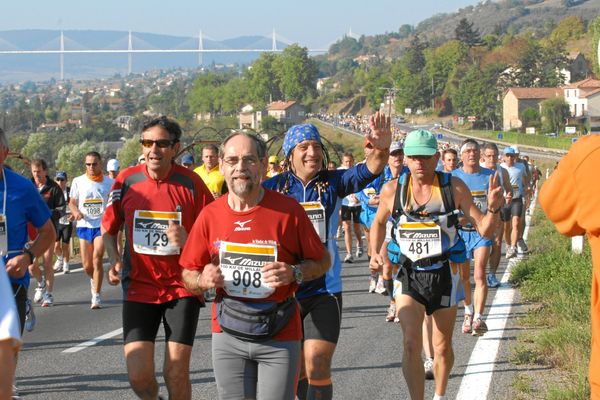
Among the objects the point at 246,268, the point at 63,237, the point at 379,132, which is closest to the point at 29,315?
the point at 379,132

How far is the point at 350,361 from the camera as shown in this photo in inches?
350

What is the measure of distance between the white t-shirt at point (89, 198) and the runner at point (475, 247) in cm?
481

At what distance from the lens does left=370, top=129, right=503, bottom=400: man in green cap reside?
7.11 m

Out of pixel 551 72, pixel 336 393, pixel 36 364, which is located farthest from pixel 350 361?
pixel 551 72

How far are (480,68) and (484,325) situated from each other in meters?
183

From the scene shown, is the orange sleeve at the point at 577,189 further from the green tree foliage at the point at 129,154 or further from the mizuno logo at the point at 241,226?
the green tree foliage at the point at 129,154

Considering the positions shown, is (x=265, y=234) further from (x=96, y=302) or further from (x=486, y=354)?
(x=96, y=302)

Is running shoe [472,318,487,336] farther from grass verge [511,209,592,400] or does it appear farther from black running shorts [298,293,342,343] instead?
black running shorts [298,293,342,343]

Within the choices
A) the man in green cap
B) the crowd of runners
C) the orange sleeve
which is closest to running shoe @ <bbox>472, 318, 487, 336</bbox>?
the crowd of runners

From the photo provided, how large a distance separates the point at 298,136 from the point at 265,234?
6.10ft

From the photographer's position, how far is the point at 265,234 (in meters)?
5.08

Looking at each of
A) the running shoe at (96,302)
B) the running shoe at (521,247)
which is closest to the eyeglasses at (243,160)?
the running shoe at (96,302)

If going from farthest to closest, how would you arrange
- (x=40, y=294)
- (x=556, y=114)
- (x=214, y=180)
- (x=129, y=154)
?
(x=556, y=114) → (x=129, y=154) → (x=40, y=294) → (x=214, y=180)

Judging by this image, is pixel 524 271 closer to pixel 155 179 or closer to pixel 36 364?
pixel 36 364
